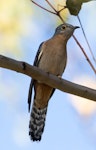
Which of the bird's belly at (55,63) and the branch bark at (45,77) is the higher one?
the branch bark at (45,77)

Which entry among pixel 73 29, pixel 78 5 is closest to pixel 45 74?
pixel 78 5

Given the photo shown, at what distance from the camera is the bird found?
353 cm

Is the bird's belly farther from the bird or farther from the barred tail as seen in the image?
the barred tail

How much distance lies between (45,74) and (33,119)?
69.6 inches

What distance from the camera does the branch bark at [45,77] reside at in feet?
5.92

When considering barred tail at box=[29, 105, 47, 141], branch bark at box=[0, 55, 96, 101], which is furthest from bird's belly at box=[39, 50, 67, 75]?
branch bark at box=[0, 55, 96, 101]

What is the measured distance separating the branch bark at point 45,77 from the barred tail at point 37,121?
61.5 inches

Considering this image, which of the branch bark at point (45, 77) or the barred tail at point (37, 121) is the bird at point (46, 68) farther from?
the branch bark at point (45, 77)

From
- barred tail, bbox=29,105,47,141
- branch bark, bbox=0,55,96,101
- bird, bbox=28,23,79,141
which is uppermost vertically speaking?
branch bark, bbox=0,55,96,101

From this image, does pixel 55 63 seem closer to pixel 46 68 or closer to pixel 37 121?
pixel 46 68

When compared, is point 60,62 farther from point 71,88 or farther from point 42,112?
point 71,88

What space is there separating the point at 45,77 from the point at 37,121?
176cm

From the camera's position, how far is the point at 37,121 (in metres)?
3.69

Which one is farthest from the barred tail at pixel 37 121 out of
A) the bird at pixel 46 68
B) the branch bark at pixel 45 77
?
the branch bark at pixel 45 77
